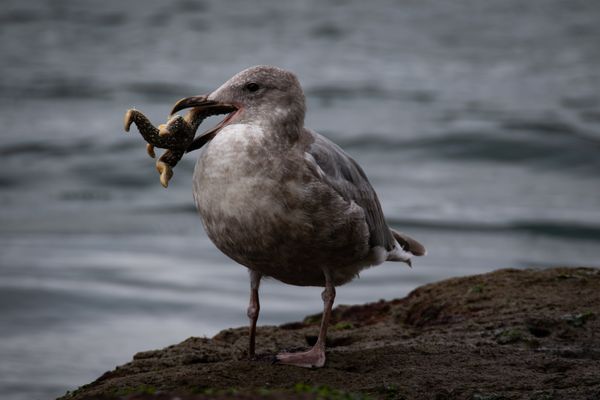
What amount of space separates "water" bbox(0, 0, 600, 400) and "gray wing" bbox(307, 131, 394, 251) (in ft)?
12.3

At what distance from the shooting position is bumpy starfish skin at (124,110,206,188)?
5.49 m

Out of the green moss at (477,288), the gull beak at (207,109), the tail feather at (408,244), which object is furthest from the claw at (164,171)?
the green moss at (477,288)

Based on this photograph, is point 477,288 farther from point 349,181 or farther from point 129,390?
point 129,390

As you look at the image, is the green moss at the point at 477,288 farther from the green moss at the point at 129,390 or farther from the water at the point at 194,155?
the water at the point at 194,155

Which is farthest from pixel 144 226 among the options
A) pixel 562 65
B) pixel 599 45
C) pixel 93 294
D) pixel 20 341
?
pixel 599 45

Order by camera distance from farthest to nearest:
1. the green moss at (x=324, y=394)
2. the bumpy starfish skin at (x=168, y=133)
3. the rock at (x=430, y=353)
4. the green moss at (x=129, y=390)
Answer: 1. the bumpy starfish skin at (x=168, y=133)
2. the rock at (x=430, y=353)
3. the green moss at (x=129, y=390)
4. the green moss at (x=324, y=394)

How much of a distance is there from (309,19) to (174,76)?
514cm

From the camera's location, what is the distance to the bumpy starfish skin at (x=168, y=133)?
5.49m

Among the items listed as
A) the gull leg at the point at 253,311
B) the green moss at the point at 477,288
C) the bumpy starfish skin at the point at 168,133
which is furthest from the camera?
the green moss at the point at 477,288

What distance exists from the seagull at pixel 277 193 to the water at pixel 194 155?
3.80 metres

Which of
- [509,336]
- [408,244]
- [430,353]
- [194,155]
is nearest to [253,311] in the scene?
[430,353]

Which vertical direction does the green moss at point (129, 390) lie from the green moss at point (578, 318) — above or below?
below

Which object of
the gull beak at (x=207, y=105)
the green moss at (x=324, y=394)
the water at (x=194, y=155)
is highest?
the water at (x=194, y=155)

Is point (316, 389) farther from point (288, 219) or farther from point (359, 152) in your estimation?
point (359, 152)
